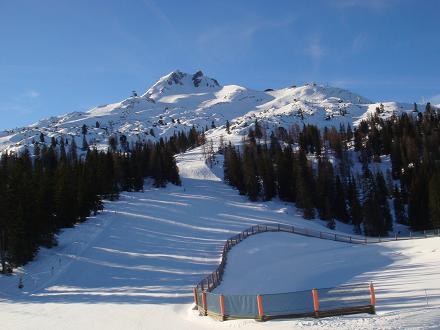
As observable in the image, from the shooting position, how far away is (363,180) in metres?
107

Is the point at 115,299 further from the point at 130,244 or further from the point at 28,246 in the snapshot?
the point at 130,244

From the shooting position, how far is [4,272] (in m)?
37.4

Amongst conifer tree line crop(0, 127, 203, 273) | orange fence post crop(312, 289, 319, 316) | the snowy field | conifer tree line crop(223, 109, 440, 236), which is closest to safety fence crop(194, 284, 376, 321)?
orange fence post crop(312, 289, 319, 316)

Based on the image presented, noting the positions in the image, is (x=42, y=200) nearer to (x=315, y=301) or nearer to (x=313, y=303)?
(x=313, y=303)

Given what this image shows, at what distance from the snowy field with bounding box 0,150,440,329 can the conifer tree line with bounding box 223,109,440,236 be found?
85.0ft

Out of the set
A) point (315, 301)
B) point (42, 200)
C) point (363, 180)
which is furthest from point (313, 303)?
point (363, 180)

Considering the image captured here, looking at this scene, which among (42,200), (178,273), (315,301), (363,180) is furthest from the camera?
(363,180)

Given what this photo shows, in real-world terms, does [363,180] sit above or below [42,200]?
below

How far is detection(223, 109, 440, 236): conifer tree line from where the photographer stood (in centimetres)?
8456

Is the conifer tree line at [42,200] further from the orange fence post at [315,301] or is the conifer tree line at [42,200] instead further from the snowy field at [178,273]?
the orange fence post at [315,301]

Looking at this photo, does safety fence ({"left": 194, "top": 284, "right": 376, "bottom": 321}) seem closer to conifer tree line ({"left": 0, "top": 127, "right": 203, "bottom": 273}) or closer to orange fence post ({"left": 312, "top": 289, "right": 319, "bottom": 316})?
orange fence post ({"left": 312, "top": 289, "right": 319, "bottom": 316})

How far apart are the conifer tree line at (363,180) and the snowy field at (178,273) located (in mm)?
25916

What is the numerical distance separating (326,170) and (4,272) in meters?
81.3

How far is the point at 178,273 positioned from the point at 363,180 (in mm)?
79453
